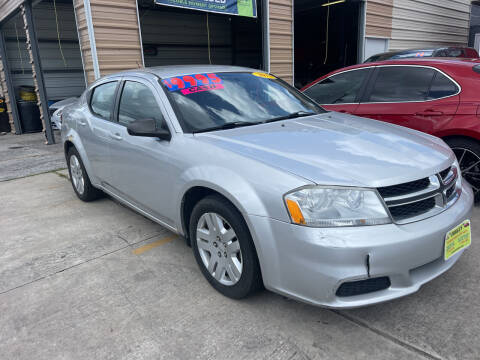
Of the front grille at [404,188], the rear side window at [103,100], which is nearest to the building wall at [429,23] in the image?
the rear side window at [103,100]

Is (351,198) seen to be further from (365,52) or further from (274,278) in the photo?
(365,52)

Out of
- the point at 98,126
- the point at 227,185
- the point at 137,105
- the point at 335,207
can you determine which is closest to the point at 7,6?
the point at 98,126

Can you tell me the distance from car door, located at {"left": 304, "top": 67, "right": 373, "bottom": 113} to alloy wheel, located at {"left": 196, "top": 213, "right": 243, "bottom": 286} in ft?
9.22

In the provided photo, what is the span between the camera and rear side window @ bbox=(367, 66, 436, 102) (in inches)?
162

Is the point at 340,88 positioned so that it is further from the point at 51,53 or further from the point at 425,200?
the point at 51,53

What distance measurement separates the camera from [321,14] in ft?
53.4

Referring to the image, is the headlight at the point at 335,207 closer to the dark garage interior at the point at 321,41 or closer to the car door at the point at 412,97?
the car door at the point at 412,97

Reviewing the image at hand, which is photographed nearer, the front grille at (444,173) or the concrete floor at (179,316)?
the concrete floor at (179,316)

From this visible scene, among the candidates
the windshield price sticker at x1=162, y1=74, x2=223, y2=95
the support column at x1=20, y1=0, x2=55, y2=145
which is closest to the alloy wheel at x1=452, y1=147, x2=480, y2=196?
the windshield price sticker at x1=162, y1=74, x2=223, y2=95

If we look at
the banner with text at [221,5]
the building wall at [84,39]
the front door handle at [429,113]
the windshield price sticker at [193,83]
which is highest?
the banner with text at [221,5]

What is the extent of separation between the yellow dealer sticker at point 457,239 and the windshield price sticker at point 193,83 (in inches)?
80.8

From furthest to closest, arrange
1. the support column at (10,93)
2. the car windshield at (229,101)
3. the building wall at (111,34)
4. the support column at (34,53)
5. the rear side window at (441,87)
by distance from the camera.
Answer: the support column at (10,93), the support column at (34,53), the building wall at (111,34), the rear side window at (441,87), the car windshield at (229,101)

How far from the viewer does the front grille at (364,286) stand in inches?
78.2

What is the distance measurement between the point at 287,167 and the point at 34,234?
117 inches
